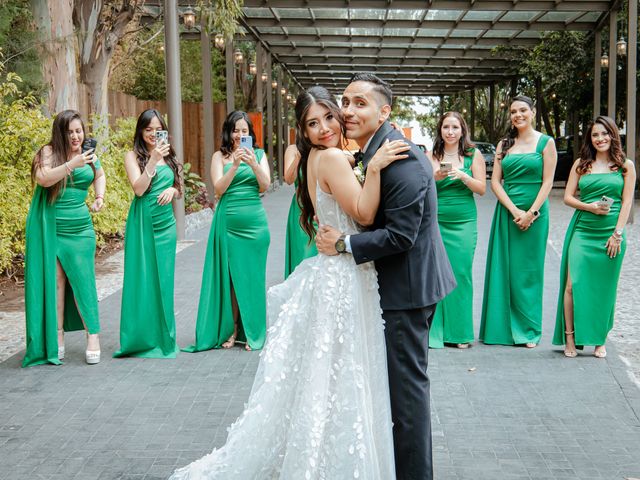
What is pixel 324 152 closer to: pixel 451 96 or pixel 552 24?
pixel 552 24

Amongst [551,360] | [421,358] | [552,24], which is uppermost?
[552,24]

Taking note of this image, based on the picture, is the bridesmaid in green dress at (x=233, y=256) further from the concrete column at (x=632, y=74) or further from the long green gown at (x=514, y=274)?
the concrete column at (x=632, y=74)

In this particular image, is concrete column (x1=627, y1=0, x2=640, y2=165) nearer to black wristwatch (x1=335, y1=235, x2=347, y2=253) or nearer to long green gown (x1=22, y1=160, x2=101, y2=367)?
long green gown (x1=22, y1=160, x2=101, y2=367)

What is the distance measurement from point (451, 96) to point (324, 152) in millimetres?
50187

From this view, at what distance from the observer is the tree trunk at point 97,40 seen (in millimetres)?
16047

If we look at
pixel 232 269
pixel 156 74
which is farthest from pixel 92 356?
pixel 156 74

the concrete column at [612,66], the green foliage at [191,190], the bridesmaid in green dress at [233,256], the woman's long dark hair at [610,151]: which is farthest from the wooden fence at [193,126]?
the woman's long dark hair at [610,151]

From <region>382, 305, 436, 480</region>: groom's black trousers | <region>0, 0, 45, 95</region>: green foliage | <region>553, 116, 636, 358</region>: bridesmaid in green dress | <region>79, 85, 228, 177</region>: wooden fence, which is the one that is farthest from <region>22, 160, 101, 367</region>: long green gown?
<region>79, 85, 228, 177</region>: wooden fence

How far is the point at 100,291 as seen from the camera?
31.5ft

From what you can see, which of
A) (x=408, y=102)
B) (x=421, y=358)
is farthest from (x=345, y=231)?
(x=408, y=102)

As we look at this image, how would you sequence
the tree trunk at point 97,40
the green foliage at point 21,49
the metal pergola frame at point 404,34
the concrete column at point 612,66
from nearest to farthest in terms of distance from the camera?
the green foliage at point 21,49, the tree trunk at point 97,40, the concrete column at point 612,66, the metal pergola frame at point 404,34

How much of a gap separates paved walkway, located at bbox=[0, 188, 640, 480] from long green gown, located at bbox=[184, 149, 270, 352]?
211 millimetres

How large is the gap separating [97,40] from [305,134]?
1404 cm

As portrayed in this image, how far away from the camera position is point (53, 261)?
6.16 m
